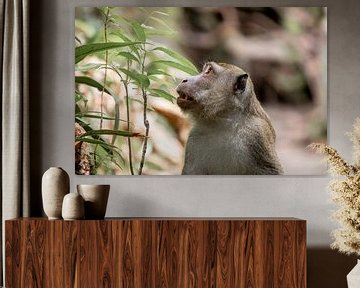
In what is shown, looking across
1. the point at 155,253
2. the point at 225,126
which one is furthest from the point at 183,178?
the point at 155,253

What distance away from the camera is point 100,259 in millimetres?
3781

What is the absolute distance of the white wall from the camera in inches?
168

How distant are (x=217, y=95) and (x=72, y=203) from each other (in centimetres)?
113

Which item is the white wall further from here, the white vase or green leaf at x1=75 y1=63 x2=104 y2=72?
the white vase

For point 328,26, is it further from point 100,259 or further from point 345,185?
point 100,259

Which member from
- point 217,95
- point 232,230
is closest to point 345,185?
point 232,230

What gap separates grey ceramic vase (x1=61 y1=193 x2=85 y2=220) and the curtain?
0.49 m

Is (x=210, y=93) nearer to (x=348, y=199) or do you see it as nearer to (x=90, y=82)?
(x=90, y=82)

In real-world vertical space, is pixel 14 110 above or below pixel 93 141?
above

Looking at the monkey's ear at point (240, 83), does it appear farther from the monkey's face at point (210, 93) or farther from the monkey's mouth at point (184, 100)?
the monkey's mouth at point (184, 100)

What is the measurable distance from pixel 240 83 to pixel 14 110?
52.7 inches

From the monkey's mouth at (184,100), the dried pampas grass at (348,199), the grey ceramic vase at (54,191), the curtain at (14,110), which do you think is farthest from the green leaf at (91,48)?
the dried pampas grass at (348,199)

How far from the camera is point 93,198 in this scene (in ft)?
12.6

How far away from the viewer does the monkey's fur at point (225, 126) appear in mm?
4270
